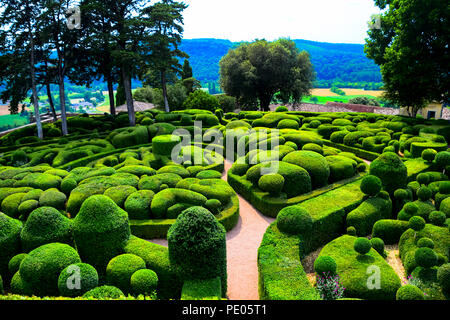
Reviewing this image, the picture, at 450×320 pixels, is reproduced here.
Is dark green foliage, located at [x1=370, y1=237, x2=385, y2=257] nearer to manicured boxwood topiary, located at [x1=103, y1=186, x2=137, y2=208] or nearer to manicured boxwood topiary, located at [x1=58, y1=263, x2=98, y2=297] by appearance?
manicured boxwood topiary, located at [x1=58, y1=263, x2=98, y2=297]

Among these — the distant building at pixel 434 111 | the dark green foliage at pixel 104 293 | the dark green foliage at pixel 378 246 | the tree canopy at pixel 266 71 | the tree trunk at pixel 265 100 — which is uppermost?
the tree canopy at pixel 266 71

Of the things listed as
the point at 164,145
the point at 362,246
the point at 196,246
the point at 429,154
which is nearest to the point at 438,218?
the point at 362,246

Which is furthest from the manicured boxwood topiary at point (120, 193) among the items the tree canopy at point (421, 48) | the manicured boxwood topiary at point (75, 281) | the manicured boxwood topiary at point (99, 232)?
the tree canopy at point (421, 48)

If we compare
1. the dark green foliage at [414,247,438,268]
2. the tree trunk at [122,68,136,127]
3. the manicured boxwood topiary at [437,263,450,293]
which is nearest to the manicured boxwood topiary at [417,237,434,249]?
the dark green foliage at [414,247,438,268]

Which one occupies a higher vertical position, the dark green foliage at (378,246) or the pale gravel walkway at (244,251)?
the dark green foliage at (378,246)

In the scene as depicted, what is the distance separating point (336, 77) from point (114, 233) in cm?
18129

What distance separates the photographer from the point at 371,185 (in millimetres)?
13945

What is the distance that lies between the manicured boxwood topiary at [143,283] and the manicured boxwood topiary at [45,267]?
6.98 feet

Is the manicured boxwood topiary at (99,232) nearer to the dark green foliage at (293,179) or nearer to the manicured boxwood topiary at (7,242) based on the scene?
the manicured boxwood topiary at (7,242)

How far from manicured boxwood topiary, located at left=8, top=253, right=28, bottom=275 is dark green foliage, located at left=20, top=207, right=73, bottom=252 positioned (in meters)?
0.28

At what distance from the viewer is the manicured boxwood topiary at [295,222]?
448 inches

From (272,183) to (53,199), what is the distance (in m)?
10.6

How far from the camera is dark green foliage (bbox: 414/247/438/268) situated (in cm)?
984

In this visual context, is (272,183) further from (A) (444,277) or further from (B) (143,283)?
(B) (143,283)
